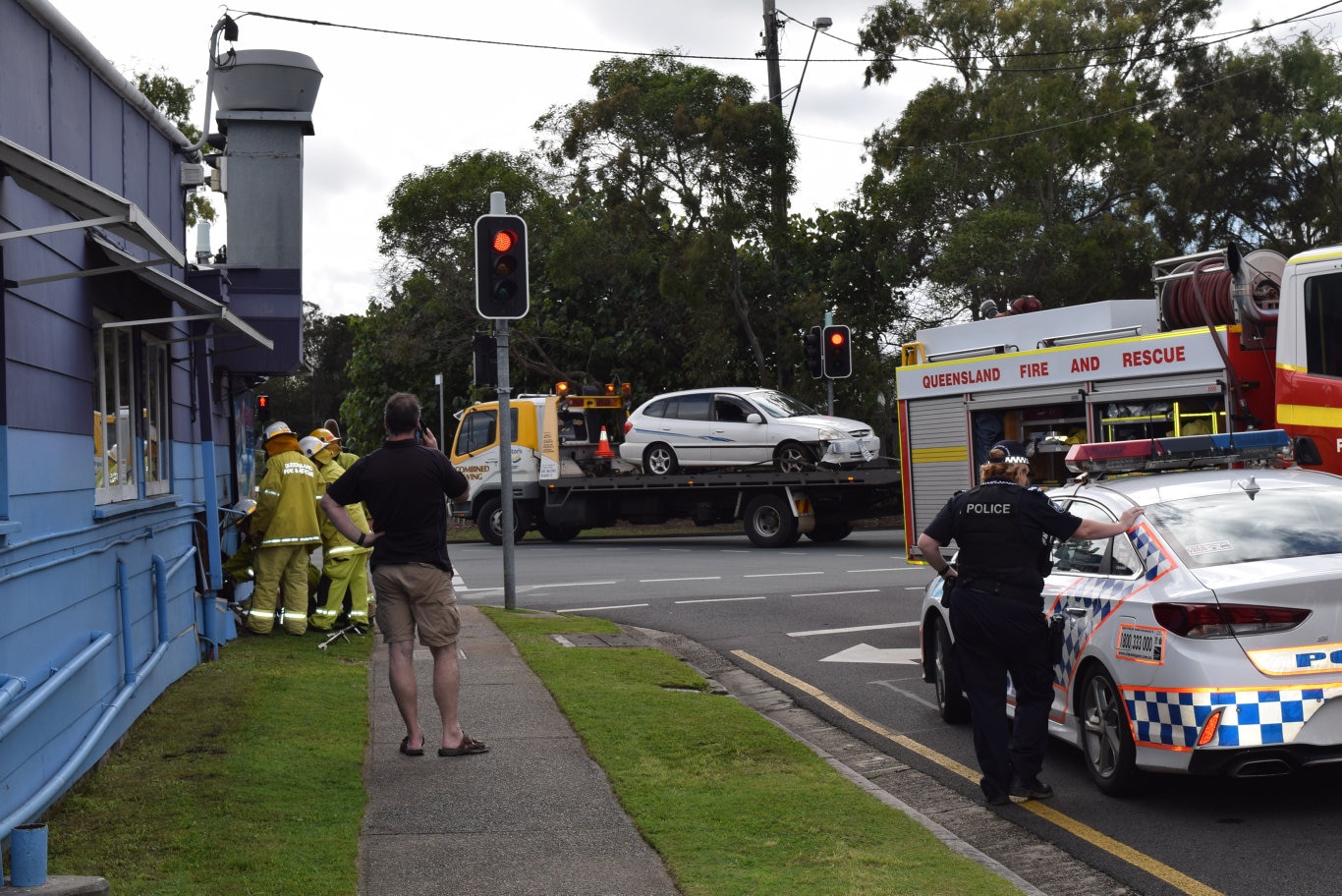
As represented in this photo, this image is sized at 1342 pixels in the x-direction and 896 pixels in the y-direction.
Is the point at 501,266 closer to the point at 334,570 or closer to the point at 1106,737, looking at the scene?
the point at 334,570

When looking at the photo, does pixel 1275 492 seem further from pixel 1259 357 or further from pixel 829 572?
pixel 829 572

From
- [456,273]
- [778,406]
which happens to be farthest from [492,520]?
[456,273]

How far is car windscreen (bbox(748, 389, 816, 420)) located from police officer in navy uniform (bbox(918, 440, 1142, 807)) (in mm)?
16980

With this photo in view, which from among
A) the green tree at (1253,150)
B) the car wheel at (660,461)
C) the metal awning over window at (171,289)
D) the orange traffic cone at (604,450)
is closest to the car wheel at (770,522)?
the car wheel at (660,461)

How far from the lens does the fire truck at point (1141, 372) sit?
989 centimetres

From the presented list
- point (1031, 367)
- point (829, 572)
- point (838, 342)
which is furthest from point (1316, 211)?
point (1031, 367)

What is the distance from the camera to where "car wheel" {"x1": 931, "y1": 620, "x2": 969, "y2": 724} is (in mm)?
8688

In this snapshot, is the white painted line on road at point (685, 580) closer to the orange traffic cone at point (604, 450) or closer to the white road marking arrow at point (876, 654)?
the white road marking arrow at point (876, 654)

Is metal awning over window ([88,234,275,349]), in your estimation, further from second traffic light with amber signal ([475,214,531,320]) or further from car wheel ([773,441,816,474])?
car wheel ([773,441,816,474])

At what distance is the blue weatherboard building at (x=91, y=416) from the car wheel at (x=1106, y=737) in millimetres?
4348

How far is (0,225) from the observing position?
6.17 metres

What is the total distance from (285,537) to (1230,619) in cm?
795

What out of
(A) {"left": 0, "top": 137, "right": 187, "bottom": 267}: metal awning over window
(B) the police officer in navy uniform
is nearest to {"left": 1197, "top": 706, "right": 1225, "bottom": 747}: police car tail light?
(B) the police officer in navy uniform

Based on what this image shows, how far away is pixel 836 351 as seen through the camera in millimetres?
23406
